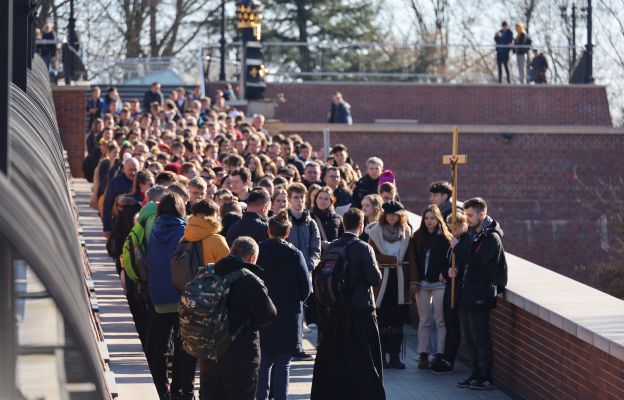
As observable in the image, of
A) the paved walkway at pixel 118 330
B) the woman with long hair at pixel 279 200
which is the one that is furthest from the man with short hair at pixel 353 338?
the woman with long hair at pixel 279 200

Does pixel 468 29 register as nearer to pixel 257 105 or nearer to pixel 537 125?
pixel 537 125

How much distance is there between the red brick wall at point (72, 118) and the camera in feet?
90.2

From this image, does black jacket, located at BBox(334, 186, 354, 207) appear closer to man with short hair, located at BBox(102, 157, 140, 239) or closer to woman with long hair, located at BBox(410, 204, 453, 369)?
man with short hair, located at BBox(102, 157, 140, 239)

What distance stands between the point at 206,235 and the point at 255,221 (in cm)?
122

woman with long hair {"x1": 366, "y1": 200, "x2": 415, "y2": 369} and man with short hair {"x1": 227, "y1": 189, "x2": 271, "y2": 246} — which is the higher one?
man with short hair {"x1": 227, "y1": 189, "x2": 271, "y2": 246}

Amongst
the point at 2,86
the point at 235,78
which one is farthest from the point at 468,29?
the point at 2,86

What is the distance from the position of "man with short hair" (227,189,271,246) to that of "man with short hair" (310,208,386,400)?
751mm

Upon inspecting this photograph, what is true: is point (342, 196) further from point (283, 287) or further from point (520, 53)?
point (520, 53)

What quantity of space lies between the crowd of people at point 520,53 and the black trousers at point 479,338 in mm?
27850

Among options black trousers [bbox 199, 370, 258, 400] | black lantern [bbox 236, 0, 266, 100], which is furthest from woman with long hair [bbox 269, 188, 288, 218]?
black lantern [bbox 236, 0, 266, 100]

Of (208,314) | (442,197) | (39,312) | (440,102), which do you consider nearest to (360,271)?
(208,314)

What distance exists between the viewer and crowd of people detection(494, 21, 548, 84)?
126 feet

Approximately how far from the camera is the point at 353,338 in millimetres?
9109

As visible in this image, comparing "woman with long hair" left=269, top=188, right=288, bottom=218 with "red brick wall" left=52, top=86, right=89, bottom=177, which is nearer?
"woman with long hair" left=269, top=188, right=288, bottom=218
